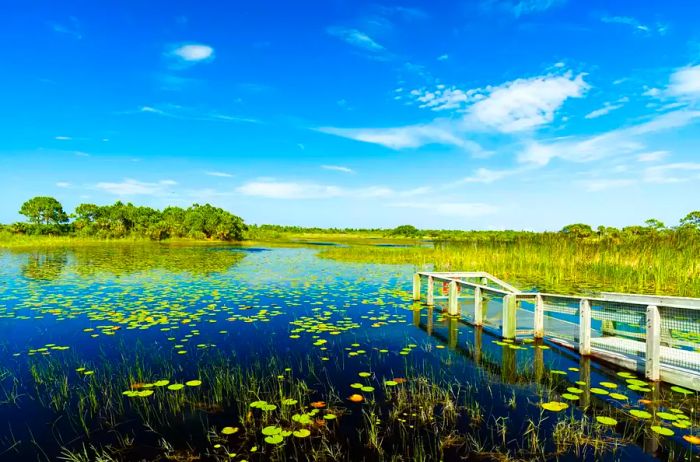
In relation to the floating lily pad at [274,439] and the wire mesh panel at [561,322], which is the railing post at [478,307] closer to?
the wire mesh panel at [561,322]

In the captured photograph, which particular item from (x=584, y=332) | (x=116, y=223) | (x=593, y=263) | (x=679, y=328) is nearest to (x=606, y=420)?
(x=679, y=328)

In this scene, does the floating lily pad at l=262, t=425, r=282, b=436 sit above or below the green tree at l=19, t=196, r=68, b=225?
below

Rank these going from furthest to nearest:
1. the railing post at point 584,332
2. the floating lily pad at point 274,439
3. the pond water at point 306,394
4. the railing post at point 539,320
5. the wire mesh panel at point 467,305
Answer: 1. the wire mesh panel at point 467,305
2. the railing post at point 539,320
3. the railing post at point 584,332
4. the pond water at point 306,394
5. the floating lily pad at point 274,439

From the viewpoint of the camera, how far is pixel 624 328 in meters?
7.23

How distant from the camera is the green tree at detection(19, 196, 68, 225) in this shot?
2164 inches

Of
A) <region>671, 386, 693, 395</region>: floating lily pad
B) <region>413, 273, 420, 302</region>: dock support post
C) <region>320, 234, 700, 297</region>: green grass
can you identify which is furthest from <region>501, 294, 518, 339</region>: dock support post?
<region>320, 234, 700, 297</region>: green grass

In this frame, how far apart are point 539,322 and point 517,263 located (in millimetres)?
10901

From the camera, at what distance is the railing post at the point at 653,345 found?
5.25 meters

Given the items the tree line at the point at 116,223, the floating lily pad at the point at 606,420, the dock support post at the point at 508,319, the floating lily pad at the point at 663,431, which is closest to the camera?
the floating lily pad at the point at 663,431

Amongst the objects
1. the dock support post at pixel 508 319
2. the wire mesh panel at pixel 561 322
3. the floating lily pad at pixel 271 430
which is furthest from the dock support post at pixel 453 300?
the floating lily pad at pixel 271 430

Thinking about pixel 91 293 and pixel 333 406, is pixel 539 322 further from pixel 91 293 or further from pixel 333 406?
pixel 91 293

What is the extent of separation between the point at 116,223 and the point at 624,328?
60885 mm

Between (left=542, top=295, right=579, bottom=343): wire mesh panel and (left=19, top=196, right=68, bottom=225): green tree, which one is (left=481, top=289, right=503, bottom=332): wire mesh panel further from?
(left=19, top=196, right=68, bottom=225): green tree

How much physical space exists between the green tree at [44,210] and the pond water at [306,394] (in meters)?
57.6
